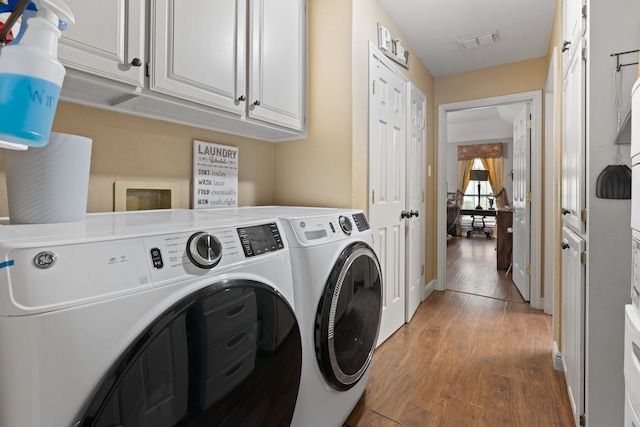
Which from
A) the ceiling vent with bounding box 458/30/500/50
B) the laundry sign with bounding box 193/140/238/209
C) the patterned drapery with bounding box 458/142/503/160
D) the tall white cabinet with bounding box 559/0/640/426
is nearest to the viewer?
the tall white cabinet with bounding box 559/0/640/426

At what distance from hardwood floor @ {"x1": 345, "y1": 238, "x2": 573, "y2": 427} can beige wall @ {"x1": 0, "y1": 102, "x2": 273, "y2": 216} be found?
→ 146 cm

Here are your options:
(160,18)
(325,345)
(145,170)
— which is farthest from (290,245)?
(160,18)

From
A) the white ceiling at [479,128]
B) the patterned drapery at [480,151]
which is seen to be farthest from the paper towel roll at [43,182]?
the patterned drapery at [480,151]

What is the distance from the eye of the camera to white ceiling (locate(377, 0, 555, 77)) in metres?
2.24

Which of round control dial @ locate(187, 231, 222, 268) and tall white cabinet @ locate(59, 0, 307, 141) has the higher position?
tall white cabinet @ locate(59, 0, 307, 141)

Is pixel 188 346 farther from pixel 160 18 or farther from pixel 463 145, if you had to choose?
pixel 463 145

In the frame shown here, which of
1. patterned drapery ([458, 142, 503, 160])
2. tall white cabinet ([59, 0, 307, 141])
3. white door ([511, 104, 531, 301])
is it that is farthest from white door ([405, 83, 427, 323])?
patterned drapery ([458, 142, 503, 160])

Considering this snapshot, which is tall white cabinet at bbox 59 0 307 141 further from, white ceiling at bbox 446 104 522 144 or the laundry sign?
white ceiling at bbox 446 104 522 144

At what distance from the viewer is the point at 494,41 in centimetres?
272

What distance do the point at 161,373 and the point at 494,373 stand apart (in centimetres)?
194

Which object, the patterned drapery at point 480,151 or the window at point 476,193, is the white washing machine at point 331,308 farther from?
the window at point 476,193

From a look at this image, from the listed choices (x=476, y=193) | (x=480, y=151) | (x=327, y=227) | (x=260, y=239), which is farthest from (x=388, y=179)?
(x=476, y=193)

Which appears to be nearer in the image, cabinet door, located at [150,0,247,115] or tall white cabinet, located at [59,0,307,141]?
tall white cabinet, located at [59,0,307,141]

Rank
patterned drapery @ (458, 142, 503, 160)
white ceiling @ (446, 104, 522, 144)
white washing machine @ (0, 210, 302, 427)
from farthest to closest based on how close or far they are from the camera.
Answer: patterned drapery @ (458, 142, 503, 160) < white ceiling @ (446, 104, 522, 144) < white washing machine @ (0, 210, 302, 427)
